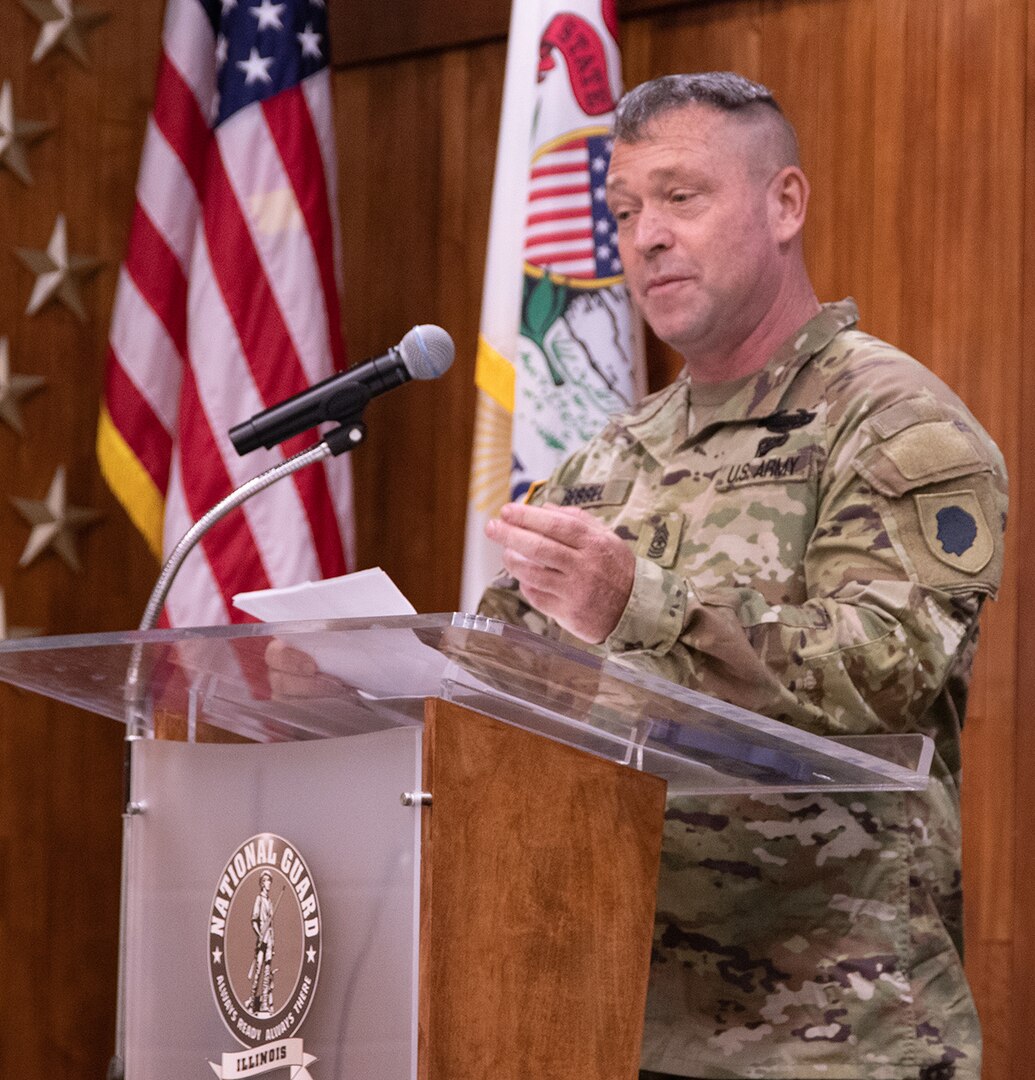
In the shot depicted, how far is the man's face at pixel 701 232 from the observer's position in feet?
6.98

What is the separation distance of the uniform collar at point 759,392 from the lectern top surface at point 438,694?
1.91 ft

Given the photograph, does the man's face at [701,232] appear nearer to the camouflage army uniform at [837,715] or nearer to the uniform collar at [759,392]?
the uniform collar at [759,392]

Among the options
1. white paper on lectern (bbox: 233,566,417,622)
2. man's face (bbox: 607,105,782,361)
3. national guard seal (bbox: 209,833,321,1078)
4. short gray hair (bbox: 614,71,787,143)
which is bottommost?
national guard seal (bbox: 209,833,321,1078)

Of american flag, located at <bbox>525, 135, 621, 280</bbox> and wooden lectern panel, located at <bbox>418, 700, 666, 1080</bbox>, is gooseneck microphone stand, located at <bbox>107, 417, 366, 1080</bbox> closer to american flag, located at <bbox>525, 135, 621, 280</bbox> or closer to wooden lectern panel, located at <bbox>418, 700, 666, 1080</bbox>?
wooden lectern panel, located at <bbox>418, 700, 666, 1080</bbox>

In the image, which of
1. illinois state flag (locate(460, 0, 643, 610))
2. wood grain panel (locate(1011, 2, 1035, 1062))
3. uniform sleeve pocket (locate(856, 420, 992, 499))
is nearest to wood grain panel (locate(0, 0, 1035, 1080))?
wood grain panel (locate(1011, 2, 1035, 1062))

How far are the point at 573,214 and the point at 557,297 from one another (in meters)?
0.15

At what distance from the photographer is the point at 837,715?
161cm

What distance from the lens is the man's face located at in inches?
83.7

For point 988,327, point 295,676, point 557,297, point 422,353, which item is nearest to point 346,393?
point 422,353

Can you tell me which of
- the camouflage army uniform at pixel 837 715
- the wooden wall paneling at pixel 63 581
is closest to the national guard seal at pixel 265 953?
the camouflage army uniform at pixel 837 715

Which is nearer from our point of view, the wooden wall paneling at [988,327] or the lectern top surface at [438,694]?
the lectern top surface at [438,694]

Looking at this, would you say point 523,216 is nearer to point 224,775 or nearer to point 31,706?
point 31,706

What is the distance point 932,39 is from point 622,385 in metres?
0.81

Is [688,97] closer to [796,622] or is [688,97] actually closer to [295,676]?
[796,622]
